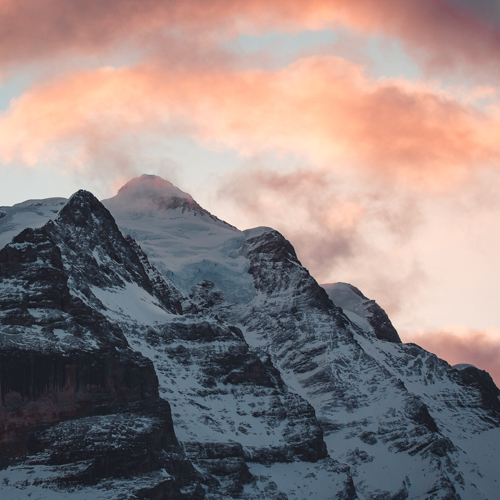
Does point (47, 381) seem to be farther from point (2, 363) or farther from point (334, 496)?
point (334, 496)

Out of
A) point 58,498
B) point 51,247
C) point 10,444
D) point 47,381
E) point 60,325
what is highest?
point 51,247

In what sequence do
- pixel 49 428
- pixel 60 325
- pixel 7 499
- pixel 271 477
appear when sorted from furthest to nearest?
pixel 271 477 < pixel 60 325 < pixel 49 428 < pixel 7 499

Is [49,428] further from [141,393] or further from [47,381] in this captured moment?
[141,393]

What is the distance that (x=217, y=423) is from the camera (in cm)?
19325

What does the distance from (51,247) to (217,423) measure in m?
44.3

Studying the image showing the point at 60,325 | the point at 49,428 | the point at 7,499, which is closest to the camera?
the point at 7,499

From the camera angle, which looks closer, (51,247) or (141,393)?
(141,393)

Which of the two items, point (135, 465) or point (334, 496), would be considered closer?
point (135, 465)

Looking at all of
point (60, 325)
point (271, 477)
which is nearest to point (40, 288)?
point (60, 325)

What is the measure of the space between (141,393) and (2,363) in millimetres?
25167

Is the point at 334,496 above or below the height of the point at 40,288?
below

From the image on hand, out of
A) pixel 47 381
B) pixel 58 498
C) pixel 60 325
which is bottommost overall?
pixel 58 498

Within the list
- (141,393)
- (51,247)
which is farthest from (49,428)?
(51,247)

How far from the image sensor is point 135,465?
15762cm
